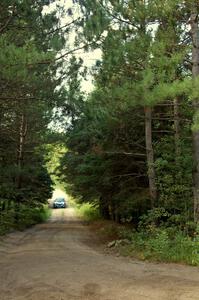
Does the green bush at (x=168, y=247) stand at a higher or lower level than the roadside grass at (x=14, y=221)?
lower

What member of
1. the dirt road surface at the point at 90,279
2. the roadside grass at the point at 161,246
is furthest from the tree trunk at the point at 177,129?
the dirt road surface at the point at 90,279

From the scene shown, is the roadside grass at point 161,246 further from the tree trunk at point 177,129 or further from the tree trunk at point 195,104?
the tree trunk at point 177,129

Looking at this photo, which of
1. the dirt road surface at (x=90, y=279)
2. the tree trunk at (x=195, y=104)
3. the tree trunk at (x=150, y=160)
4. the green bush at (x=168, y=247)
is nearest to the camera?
the dirt road surface at (x=90, y=279)

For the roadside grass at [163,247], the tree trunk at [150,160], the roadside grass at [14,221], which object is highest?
the tree trunk at [150,160]

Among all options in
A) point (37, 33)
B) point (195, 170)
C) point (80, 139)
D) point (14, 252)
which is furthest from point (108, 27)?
point (80, 139)

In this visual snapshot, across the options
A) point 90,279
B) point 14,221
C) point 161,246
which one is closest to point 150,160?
point 161,246

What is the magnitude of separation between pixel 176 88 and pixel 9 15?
4.89 meters

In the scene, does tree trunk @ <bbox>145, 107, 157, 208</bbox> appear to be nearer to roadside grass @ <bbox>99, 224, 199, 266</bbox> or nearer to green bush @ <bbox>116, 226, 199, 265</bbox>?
roadside grass @ <bbox>99, 224, 199, 266</bbox>

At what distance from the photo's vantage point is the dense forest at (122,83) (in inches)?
494

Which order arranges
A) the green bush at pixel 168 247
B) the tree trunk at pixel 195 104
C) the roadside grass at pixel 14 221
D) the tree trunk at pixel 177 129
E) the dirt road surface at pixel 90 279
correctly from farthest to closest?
the roadside grass at pixel 14 221
the tree trunk at pixel 177 129
the tree trunk at pixel 195 104
the green bush at pixel 168 247
the dirt road surface at pixel 90 279

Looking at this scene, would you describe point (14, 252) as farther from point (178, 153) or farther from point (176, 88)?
point (176, 88)

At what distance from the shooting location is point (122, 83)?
54.8 feet

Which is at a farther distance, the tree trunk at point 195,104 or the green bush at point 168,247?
the tree trunk at point 195,104

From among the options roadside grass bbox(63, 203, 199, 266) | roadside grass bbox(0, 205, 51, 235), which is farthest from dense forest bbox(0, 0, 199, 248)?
roadside grass bbox(0, 205, 51, 235)
